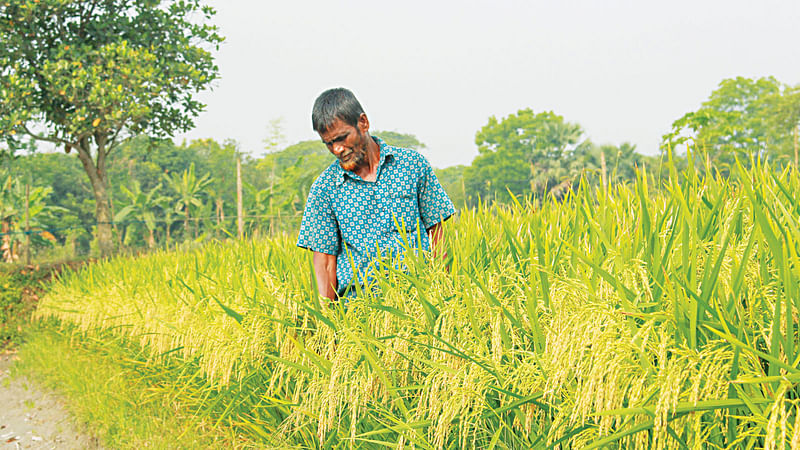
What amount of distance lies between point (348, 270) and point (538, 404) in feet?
3.87

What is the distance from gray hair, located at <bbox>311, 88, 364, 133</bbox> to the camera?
2.18 m

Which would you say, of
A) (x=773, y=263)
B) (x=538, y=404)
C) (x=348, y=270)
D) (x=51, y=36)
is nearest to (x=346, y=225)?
(x=348, y=270)

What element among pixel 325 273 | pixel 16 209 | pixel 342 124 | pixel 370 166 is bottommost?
pixel 325 273

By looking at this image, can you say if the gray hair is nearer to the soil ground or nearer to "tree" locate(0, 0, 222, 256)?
the soil ground

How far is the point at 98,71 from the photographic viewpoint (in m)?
8.90

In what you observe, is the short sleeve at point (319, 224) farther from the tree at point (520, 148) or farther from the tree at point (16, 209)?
the tree at point (520, 148)

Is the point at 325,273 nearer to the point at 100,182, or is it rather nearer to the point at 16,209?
the point at 100,182

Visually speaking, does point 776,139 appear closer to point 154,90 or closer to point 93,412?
point 154,90

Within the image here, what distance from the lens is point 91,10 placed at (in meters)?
9.88

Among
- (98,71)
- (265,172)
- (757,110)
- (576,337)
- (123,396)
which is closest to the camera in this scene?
(576,337)

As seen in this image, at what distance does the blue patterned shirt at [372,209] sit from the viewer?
2.31 m

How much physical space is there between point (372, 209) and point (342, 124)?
1.25 feet

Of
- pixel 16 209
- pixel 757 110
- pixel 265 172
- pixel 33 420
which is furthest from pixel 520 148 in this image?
pixel 33 420

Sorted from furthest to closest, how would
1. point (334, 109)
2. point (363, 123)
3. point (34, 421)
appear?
1. point (34, 421)
2. point (363, 123)
3. point (334, 109)
